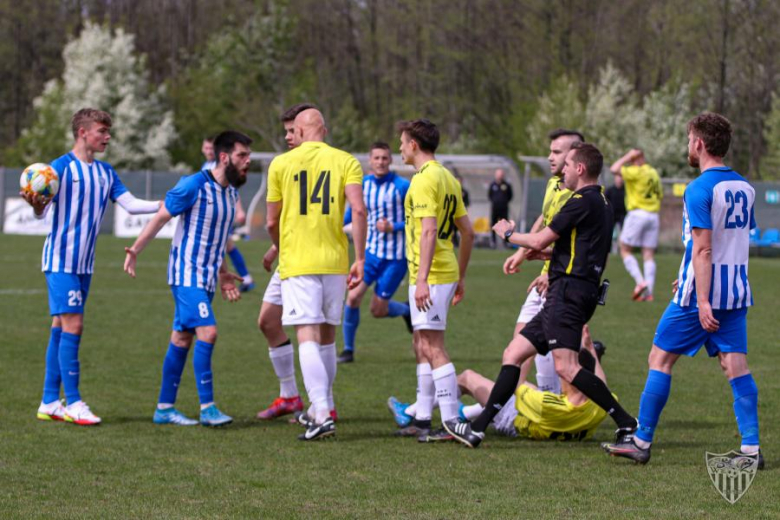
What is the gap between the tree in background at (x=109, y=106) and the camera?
164 ft

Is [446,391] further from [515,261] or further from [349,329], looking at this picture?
[349,329]

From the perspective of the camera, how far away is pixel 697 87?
152 ft

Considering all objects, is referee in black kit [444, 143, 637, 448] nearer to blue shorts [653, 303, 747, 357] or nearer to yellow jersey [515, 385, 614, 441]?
yellow jersey [515, 385, 614, 441]

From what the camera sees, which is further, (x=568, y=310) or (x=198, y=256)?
(x=198, y=256)

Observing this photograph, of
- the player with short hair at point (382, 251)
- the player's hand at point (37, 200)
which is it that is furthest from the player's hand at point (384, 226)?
the player's hand at point (37, 200)

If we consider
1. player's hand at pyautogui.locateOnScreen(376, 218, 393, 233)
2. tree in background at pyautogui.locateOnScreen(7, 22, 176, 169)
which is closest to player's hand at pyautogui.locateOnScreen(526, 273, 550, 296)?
player's hand at pyautogui.locateOnScreen(376, 218, 393, 233)

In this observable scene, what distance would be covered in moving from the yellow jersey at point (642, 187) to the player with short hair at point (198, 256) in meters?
10.1

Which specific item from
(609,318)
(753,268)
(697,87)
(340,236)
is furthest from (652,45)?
(340,236)

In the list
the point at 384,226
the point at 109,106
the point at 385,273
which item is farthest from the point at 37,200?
the point at 109,106

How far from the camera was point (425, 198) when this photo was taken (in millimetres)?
6914

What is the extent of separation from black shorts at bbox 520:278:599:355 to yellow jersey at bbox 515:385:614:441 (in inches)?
20.1

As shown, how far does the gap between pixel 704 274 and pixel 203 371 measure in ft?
11.1

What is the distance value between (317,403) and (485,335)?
221 inches

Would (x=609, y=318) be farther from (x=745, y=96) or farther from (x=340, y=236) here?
(x=745, y=96)
